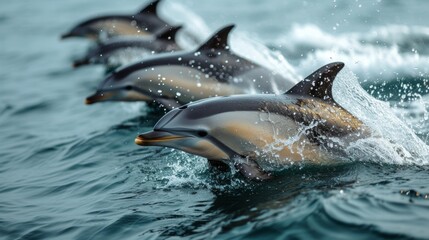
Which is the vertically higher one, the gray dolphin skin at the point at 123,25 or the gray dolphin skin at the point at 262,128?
the gray dolphin skin at the point at 123,25

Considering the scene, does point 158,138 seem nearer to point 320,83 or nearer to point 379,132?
point 320,83

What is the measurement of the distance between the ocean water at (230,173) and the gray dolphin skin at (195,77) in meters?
0.50

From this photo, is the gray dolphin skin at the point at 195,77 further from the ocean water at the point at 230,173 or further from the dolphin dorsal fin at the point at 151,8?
the dolphin dorsal fin at the point at 151,8

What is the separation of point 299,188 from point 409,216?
1.26m

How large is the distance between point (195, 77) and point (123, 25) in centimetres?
598

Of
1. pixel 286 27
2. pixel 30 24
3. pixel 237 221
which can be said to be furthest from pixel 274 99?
pixel 30 24

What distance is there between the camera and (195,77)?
9969 millimetres

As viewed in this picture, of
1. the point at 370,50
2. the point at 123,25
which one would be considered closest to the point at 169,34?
the point at 123,25

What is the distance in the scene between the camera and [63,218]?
726cm

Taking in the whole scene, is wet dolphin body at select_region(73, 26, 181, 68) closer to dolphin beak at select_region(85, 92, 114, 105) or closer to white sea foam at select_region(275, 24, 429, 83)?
dolphin beak at select_region(85, 92, 114, 105)

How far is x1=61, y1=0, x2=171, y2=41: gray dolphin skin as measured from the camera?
1454cm

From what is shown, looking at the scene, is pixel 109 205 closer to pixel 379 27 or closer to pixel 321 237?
pixel 321 237

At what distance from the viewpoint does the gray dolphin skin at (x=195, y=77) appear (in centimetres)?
976

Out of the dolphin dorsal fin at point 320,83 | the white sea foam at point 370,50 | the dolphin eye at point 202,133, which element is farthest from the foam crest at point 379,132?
the white sea foam at point 370,50
